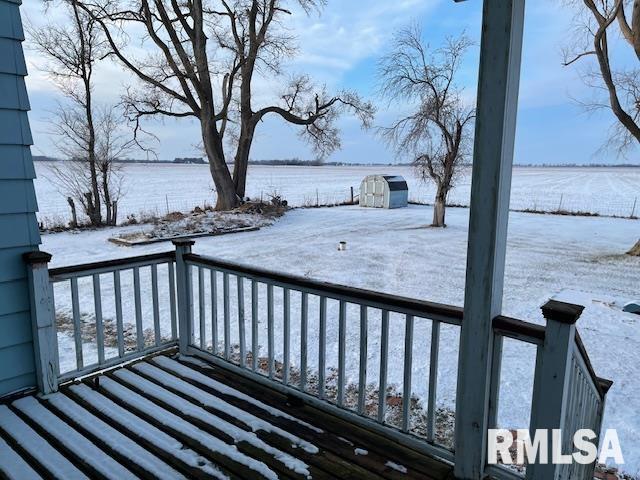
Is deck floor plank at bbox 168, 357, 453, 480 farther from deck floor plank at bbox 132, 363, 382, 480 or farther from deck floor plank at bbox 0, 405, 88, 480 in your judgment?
deck floor plank at bbox 0, 405, 88, 480

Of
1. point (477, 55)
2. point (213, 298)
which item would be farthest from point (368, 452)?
point (477, 55)

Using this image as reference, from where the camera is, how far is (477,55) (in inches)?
65.5

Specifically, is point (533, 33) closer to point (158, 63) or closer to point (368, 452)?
point (368, 452)

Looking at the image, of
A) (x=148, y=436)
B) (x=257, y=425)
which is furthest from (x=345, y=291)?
(x=148, y=436)

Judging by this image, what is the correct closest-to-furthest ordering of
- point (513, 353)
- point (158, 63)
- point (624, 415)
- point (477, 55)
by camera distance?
point (477, 55) < point (624, 415) < point (513, 353) < point (158, 63)

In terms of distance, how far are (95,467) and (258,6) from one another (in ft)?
50.8

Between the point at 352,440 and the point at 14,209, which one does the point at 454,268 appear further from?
the point at 14,209

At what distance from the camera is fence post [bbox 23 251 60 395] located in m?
2.40

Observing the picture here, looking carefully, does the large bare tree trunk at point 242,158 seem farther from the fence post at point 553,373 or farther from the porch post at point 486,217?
the fence post at point 553,373

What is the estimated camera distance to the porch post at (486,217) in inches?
61.1

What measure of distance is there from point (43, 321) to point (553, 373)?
268 centimetres

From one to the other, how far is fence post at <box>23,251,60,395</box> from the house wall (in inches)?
2.1

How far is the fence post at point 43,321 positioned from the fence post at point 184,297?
2.60 ft

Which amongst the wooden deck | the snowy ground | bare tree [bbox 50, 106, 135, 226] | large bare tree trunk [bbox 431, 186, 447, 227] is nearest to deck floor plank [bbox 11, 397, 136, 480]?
the wooden deck
